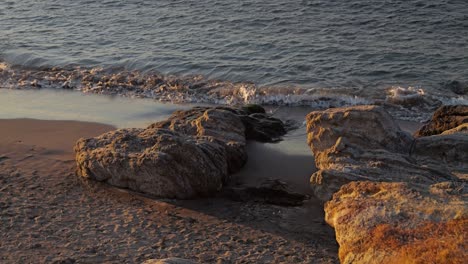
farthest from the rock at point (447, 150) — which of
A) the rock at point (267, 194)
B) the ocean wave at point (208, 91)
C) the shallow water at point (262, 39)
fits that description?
the shallow water at point (262, 39)

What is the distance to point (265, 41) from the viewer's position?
18.0 m

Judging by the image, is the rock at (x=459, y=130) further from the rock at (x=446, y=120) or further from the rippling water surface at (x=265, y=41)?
the rippling water surface at (x=265, y=41)

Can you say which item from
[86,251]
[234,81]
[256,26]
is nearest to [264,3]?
[256,26]

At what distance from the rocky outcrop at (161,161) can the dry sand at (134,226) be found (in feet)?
0.55

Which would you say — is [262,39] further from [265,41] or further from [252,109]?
[252,109]

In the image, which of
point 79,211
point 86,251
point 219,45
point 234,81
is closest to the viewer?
point 86,251

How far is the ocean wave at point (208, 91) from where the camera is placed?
42.5 ft

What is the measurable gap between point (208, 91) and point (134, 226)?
757 centimetres

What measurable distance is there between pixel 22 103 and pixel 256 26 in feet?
28.0

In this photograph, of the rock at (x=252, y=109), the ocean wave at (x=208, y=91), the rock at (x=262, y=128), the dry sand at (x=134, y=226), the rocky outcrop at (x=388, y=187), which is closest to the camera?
the rocky outcrop at (x=388, y=187)

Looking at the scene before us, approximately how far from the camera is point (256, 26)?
65.1 feet

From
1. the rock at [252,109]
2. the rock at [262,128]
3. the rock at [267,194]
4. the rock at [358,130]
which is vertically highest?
the rock at [358,130]

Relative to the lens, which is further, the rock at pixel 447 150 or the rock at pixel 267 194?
the rock at pixel 267 194

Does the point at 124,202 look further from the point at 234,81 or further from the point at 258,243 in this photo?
the point at 234,81
